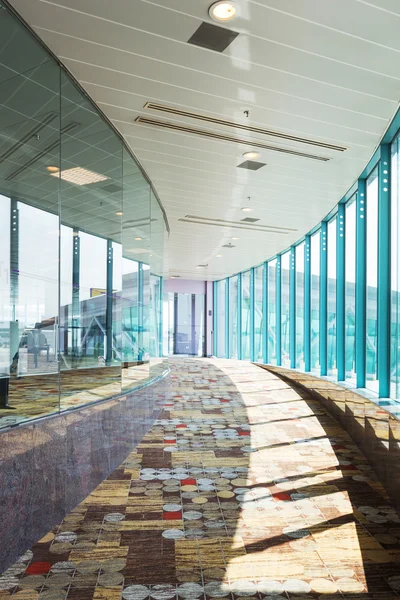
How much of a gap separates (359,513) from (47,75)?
419 centimetres

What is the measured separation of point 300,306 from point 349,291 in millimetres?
4378

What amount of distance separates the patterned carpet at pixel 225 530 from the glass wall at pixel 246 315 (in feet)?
42.7

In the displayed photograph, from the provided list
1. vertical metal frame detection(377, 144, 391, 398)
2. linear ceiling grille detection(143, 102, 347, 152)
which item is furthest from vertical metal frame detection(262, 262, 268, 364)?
linear ceiling grille detection(143, 102, 347, 152)

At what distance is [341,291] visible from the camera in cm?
930

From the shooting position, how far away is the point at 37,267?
12.6 feet

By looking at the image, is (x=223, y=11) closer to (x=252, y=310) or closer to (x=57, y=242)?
(x=57, y=242)

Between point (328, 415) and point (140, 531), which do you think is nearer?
point (140, 531)

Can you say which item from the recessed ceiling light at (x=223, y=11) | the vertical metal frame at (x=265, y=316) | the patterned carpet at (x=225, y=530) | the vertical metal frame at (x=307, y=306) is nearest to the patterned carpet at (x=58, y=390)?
the patterned carpet at (x=225, y=530)

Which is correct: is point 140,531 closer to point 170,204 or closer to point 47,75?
point 47,75

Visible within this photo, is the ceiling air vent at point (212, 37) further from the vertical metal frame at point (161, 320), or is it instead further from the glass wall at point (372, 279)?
the vertical metal frame at point (161, 320)

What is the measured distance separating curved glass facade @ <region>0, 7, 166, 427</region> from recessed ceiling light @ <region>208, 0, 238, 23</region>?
4.40 feet

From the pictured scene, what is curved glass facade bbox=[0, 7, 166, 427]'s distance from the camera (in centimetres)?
350


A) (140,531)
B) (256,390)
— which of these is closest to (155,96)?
(140,531)

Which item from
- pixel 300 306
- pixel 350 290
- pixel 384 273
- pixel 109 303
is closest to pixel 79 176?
pixel 109 303
